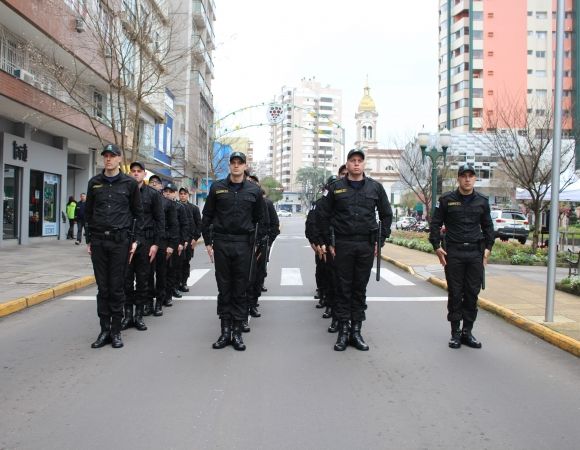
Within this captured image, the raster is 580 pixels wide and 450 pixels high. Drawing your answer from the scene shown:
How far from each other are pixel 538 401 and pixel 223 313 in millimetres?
3126

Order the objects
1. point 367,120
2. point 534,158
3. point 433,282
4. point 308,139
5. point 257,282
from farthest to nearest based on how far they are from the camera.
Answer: point 308,139 → point 367,120 → point 534,158 → point 433,282 → point 257,282

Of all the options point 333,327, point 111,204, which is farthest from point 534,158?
point 111,204

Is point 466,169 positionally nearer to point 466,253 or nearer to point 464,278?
point 466,253

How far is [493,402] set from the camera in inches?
168

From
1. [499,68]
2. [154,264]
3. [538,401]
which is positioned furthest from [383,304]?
[499,68]

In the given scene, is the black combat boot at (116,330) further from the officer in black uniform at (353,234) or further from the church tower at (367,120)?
the church tower at (367,120)

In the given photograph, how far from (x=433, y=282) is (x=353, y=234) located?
6478mm

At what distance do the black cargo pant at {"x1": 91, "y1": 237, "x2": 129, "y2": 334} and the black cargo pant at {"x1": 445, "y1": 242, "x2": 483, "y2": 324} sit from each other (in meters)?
3.59

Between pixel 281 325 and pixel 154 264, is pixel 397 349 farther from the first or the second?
pixel 154 264

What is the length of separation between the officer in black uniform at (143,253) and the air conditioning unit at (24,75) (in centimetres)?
1128

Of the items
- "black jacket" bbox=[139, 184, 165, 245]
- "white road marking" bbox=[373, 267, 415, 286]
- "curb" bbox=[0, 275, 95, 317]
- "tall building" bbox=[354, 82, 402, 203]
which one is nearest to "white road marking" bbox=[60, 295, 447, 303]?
"curb" bbox=[0, 275, 95, 317]

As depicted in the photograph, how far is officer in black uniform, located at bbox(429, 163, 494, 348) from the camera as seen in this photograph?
6066mm

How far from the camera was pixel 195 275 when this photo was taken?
12.8m

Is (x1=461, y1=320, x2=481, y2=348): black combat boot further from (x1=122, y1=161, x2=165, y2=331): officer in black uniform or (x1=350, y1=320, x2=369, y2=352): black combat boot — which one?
(x1=122, y1=161, x2=165, y2=331): officer in black uniform
